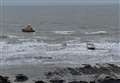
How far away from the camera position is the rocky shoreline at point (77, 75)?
21094 millimetres

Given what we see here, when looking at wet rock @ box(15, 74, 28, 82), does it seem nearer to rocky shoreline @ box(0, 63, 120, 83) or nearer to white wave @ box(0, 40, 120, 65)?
rocky shoreline @ box(0, 63, 120, 83)

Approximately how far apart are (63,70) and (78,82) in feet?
12.9

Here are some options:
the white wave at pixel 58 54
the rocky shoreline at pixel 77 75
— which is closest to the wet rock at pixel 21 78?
the rocky shoreline at pixel 77 75

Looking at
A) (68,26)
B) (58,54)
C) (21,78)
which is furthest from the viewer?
(68,26)

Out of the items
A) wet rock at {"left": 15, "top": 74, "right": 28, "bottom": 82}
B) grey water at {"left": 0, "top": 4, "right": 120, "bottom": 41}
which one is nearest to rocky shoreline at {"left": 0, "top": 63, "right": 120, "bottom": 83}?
wet rock at {"left": 15, "top": 74, "right": 28, "bottom": 82}

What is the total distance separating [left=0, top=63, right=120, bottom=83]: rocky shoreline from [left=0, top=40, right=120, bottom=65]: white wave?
385 centimetres

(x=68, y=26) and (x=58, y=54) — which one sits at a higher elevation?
(x=68, y=26)

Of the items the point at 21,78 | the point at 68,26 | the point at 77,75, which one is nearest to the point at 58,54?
the point at 77,75

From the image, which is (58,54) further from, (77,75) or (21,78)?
(21,78)

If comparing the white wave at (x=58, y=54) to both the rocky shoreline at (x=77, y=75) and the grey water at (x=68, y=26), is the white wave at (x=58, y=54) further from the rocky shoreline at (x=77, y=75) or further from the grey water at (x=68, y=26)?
the grey water at (x=68, y=26)

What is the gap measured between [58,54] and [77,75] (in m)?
8.27

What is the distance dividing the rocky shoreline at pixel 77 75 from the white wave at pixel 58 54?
3.85 meters

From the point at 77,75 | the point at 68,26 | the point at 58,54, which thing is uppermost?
Answer: the point at 68,26

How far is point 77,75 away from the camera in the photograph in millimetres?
23781
